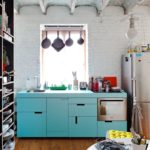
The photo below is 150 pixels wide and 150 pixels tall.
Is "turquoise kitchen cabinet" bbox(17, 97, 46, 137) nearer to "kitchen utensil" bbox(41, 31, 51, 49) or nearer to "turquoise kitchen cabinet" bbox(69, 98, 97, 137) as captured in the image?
"turquoise kitchen cabinet" bbox(69, 98, 97, 137)

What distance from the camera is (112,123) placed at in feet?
14.4

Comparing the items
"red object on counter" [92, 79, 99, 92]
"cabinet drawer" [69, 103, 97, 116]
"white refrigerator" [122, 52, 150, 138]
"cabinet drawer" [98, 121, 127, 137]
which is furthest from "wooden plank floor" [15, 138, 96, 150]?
"white refrigerator" [122, 52, 150, 138]

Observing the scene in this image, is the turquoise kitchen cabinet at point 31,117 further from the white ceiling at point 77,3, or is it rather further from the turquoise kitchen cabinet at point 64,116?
the white ceiling at point 77,3

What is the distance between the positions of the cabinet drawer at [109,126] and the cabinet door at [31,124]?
1.07m

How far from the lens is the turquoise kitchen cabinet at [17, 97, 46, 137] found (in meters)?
4.35

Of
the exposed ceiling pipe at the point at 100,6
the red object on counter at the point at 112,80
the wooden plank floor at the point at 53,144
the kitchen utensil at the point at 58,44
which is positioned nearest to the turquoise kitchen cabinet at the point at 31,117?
the wooden plank floor at the point at 53,144

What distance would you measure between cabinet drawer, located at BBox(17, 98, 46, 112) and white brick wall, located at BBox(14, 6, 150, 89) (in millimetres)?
709

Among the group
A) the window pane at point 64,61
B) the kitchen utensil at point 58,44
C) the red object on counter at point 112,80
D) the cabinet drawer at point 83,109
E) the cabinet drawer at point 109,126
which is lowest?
the cabinet drawer at point 109,126

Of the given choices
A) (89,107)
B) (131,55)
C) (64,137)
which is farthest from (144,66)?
(64,137)

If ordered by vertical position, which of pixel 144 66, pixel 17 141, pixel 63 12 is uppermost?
pixel 63 12

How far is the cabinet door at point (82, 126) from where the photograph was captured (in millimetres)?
4367

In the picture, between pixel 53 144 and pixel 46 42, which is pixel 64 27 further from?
pixel 53 144

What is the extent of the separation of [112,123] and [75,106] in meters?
0.78

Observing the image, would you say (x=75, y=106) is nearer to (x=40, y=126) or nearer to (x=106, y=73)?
(x=40, y=126)
